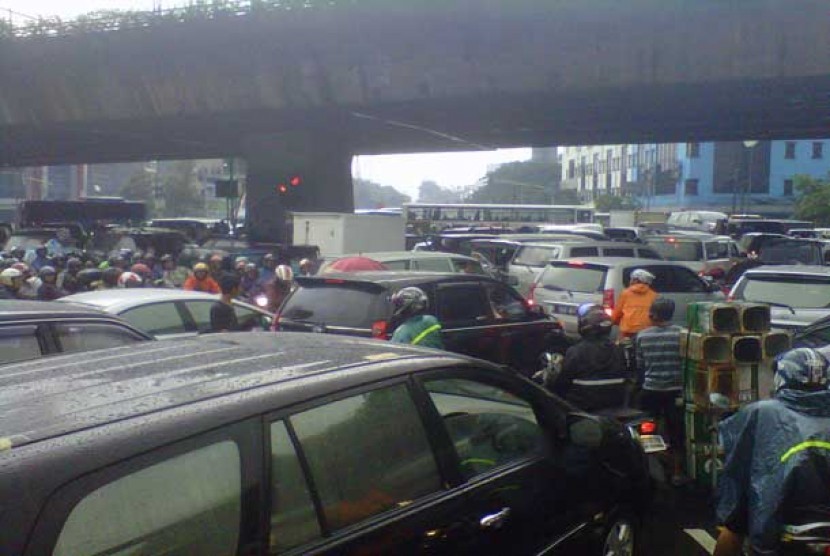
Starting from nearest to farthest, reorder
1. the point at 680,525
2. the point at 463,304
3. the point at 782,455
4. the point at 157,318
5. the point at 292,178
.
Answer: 1. the point at 782,455
2. the point at 680,525
3. the point at 157,318
4. the point at 463,304
5. the point at 292,178

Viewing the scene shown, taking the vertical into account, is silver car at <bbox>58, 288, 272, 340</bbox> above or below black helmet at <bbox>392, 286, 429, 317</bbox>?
below

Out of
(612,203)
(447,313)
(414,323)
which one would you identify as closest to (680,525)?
(414,323)

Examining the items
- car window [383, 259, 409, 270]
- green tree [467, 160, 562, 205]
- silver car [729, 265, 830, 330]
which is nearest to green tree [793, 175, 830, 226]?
green tree [467, 160, 562, 205]

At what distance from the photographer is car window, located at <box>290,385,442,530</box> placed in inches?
116

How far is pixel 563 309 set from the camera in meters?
13.6

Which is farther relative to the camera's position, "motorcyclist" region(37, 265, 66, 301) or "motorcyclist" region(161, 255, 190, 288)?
"motorcyclist" region(161, 255, 190, 288)

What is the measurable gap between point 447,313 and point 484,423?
531 cm

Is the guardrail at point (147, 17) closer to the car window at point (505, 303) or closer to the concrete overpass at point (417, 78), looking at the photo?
the concrete overpass at point (417, 78)

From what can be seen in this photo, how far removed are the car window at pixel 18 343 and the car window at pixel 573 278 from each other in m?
9.22

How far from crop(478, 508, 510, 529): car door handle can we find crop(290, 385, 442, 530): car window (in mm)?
271

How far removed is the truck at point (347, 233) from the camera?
23.8 meters

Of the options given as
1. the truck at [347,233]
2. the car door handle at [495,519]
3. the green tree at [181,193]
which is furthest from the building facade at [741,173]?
the car door handle at [495,519]

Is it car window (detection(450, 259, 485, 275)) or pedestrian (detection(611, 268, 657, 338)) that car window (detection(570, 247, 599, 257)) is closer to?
car window (detection(450, 259, 485, 275))

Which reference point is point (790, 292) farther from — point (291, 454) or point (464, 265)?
point (291, 454)
